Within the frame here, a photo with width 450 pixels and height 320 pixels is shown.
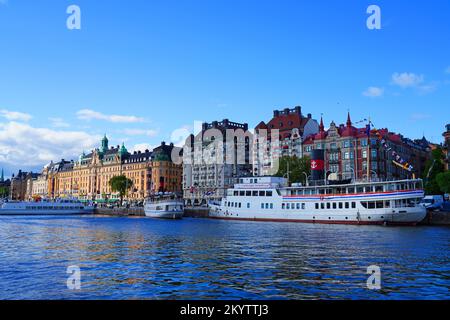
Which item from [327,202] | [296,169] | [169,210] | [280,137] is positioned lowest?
[169,210]

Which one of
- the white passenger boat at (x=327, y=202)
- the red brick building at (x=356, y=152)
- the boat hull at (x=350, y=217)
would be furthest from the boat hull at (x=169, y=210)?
the red brick building at (x=356, y=152)

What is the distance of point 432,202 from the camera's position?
261 feet

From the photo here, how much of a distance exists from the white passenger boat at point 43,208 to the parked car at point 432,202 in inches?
4070

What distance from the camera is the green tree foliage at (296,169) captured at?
104 m

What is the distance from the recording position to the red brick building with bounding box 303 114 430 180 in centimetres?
10738

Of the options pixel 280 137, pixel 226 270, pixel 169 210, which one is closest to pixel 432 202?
pixel 169 210

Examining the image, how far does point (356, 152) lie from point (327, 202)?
40416mm

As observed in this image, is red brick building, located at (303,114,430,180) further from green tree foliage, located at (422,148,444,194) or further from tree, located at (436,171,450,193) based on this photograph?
tree, located at (436,171,450,193)

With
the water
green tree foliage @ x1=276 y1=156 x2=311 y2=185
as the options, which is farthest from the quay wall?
green tree foliage @ x1=276 y1=156 x2=311 y2=185

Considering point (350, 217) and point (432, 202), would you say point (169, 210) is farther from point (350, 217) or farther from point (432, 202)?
point (432, 202)

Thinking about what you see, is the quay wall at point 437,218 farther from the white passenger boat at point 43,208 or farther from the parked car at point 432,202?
the white passenger boat at point 43,208
